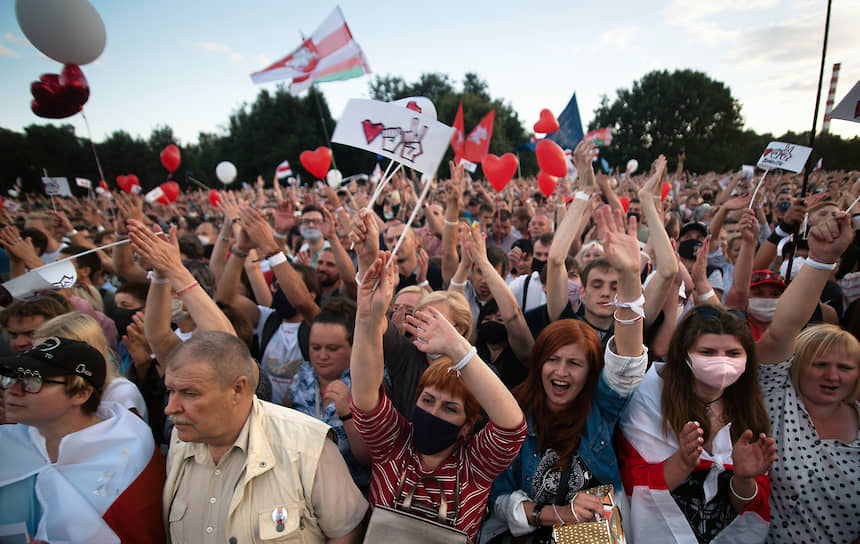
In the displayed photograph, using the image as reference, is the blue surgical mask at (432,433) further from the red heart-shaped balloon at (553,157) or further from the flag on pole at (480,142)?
the flag on pole at (480,142)

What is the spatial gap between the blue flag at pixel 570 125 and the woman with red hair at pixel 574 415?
492 cm

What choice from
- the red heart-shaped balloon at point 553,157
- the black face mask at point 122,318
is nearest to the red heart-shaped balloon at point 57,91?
the black face mask at point 122,318

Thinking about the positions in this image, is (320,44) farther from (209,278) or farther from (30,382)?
(30,382)

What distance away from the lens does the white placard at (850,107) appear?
10.8 ft

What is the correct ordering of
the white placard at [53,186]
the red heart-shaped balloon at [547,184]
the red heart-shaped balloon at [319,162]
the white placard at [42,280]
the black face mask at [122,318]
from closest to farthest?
1. the white placard at [42,280]
2. the black face mask at [122,318]
3. the red heart-shaped balloon at [319,162]
4. the red heart-shaped balloon at [547,184]
5. the white placard at [53,186]

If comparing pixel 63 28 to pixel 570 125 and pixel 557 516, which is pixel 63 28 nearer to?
pixel 557 516

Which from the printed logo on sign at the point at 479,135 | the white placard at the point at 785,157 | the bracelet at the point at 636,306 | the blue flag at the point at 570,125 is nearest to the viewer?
the bracelet at the point at 636,306

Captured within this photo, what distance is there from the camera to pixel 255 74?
7621mm

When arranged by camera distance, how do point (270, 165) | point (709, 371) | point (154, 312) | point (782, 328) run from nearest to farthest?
point (709, 371)
point (782, 328)
point (154, 312)
point (270, 165)

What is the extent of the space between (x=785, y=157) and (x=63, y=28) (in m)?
7.97

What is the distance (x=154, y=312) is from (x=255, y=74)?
21.4 ft

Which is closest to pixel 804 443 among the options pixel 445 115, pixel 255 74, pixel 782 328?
pixel 782 328

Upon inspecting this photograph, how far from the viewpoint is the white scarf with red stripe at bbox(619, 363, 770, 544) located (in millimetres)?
2023

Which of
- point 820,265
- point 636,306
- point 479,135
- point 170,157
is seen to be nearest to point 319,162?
point 479,135
